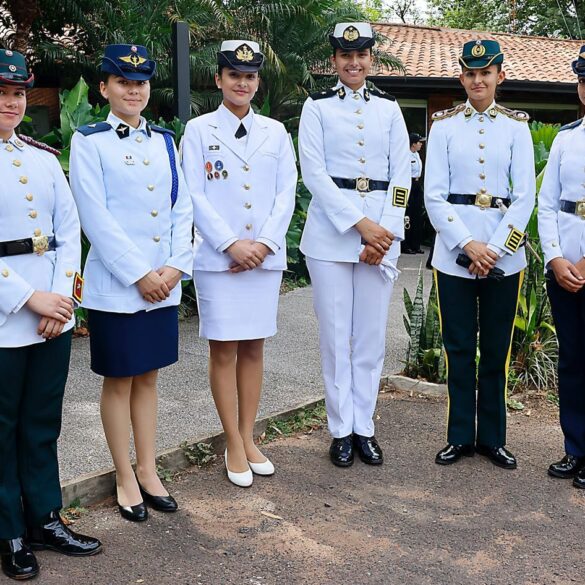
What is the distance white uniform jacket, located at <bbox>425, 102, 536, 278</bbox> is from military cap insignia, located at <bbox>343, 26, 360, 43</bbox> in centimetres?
66

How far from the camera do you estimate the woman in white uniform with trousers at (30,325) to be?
3104 mm

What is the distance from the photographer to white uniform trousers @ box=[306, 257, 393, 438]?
14.4 ft

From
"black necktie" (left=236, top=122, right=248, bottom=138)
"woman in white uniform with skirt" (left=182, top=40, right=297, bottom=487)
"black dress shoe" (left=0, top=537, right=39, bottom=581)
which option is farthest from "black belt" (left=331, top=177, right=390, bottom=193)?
"black dress shoe" (left=0, top=537, right=39, bottom=581)

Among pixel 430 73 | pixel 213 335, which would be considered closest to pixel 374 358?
pixel 213 335

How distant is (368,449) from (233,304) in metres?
1.16

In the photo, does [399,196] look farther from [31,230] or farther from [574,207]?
[31,230]

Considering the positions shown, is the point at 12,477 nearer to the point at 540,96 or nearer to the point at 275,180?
the point at 275,180

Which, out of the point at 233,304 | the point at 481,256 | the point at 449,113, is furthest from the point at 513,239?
the point at 233,304

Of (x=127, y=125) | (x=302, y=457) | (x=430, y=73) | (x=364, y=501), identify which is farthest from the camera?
(x=430, y=73)

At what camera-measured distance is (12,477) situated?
322cm

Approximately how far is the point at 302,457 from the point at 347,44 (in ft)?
7.32

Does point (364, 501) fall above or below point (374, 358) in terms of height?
below

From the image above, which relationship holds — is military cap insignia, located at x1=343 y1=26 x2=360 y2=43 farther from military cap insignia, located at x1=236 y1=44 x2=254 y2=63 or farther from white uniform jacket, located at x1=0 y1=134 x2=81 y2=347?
Answer: white uniform jacket, located at x1=0 y1=134 x2=81 y2=347

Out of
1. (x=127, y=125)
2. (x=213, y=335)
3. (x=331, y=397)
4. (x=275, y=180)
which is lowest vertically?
(x=331, y=397)
